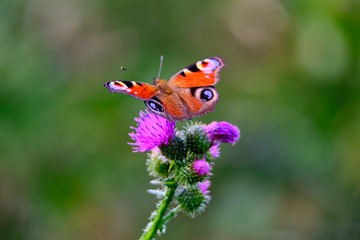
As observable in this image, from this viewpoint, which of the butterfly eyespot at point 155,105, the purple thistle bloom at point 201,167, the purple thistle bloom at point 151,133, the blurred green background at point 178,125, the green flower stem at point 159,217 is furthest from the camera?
the blurred green background at point 178,125

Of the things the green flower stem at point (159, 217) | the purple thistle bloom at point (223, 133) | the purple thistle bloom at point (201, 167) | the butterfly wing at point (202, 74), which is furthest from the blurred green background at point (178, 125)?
the green flower stem at point (159, 217)

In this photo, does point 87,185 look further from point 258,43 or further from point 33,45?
point 258,43

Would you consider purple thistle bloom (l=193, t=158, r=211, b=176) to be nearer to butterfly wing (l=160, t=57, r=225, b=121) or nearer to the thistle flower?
the thistle flower

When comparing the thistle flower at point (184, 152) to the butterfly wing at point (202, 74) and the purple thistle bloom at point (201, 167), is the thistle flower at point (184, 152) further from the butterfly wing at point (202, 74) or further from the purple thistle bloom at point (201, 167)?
the butterfly wing at point (202, 74)

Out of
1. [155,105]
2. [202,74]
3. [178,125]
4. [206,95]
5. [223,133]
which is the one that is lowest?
[155,105]

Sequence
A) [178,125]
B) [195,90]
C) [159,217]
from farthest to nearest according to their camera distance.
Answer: [178,125] < [195,90] < [159,217]

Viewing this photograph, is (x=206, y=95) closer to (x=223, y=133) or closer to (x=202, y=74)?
(x=202, y=74)

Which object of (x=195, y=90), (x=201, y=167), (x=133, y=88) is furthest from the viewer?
(x=195, y=90)

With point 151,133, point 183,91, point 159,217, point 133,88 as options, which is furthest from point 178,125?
point 159,217
